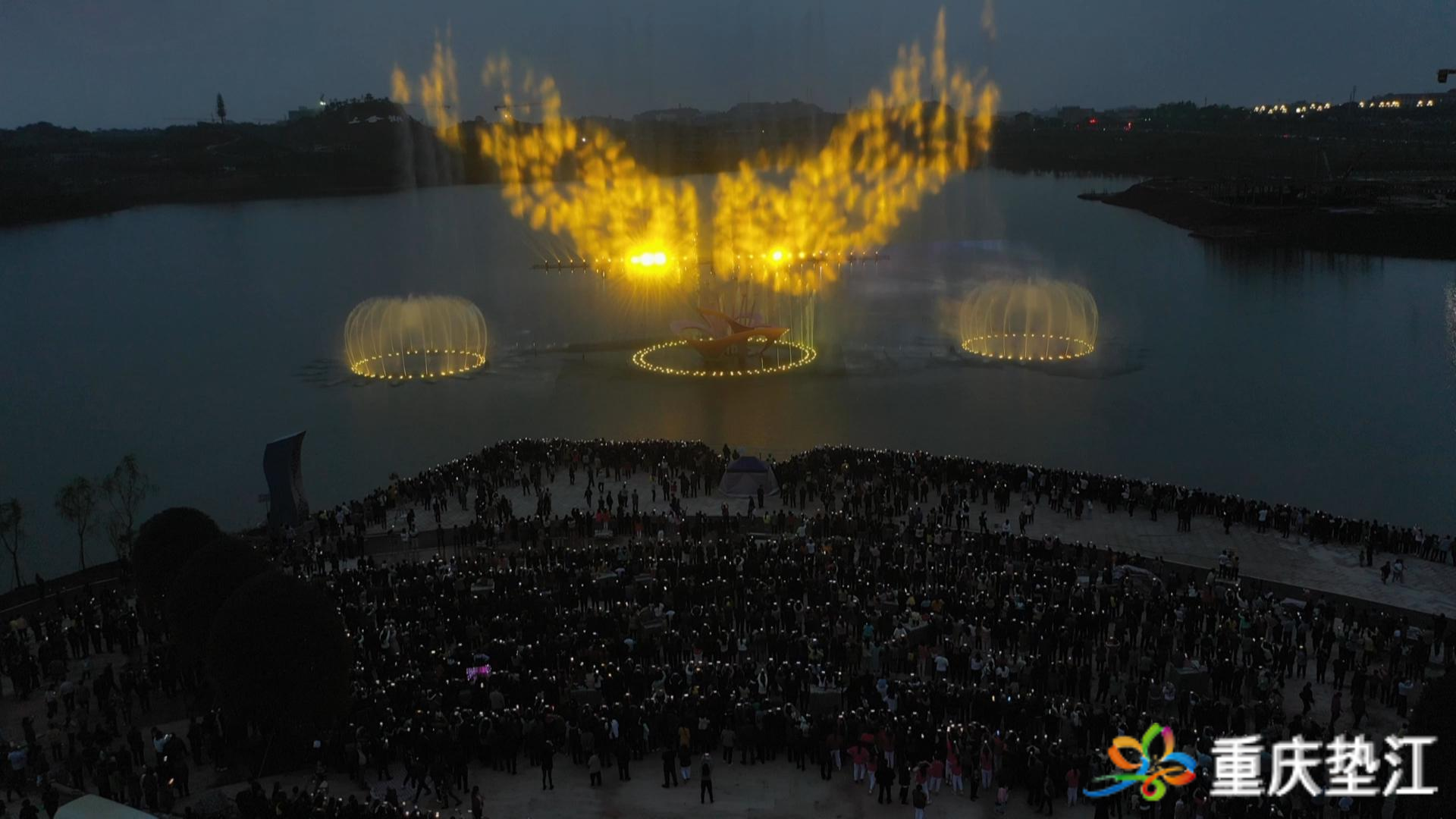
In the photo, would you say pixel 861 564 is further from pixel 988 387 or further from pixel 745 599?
pixel 988 387

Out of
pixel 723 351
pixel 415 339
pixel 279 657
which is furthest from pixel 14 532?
pixel 723 351

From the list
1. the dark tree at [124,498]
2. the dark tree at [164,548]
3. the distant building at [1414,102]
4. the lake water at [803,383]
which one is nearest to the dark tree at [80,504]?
the dark tree at [124,498]

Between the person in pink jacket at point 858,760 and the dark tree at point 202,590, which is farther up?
the dark tree at point 202,590

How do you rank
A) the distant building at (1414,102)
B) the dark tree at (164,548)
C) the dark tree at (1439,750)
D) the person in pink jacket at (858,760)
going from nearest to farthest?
the dark tree at (1439,750), the person in pink jacket at (858,760), the dark tree at (164,548), the distant building at (1414,102)

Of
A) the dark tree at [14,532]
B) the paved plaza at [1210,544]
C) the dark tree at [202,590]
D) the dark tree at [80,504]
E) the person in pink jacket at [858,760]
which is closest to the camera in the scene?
the person in pink jacket at [858,760]

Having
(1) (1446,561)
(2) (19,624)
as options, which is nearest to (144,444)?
(2) (19,624)

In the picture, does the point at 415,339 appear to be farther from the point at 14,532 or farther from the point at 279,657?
the point at 279,657

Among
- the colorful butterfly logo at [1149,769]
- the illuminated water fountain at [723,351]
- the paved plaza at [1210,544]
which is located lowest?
the paved plaza at [1210,544]

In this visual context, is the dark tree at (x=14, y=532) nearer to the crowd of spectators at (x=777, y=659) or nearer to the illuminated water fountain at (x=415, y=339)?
the crowd of spectators at (x=777, y=659)
